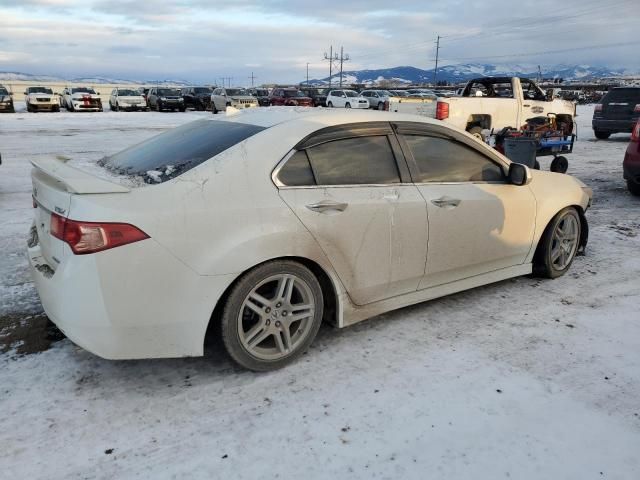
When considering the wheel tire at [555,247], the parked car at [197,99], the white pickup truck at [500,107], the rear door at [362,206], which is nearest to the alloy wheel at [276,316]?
the rear door at [362,206]

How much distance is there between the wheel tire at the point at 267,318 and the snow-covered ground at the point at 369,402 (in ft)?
0.40

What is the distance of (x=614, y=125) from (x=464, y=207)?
48.7ft

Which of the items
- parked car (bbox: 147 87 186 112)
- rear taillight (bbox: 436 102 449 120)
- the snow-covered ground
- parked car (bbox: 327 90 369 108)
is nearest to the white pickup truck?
rear taillight (bbox: 436 102 449 120)

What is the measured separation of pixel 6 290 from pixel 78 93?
31707mm

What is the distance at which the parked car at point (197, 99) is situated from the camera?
111 ft

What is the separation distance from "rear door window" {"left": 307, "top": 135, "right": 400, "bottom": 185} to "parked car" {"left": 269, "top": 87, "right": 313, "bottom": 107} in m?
30.0

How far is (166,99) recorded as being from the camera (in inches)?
1255

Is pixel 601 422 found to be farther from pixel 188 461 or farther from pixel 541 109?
pixel 541 109

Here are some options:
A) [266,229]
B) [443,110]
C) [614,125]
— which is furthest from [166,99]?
[266,229]

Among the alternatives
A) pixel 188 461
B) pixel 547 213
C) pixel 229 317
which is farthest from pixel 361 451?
pixel 547 213

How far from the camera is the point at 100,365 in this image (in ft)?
10.3

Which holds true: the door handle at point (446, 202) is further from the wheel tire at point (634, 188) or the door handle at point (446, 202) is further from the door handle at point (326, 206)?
the wheel tire at point (634, 188)

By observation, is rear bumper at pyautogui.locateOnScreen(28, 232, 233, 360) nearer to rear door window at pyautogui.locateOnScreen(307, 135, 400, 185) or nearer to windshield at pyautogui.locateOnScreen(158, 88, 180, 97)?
rear door window at pyautogui.locateOnScreen(307, 135, 400, 185)

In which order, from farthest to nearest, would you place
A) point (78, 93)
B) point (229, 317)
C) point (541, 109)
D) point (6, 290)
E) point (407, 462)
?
point (78, 93) → point (541, 109) → point (6, 290) → point (229, 317) → point (407, 462)
